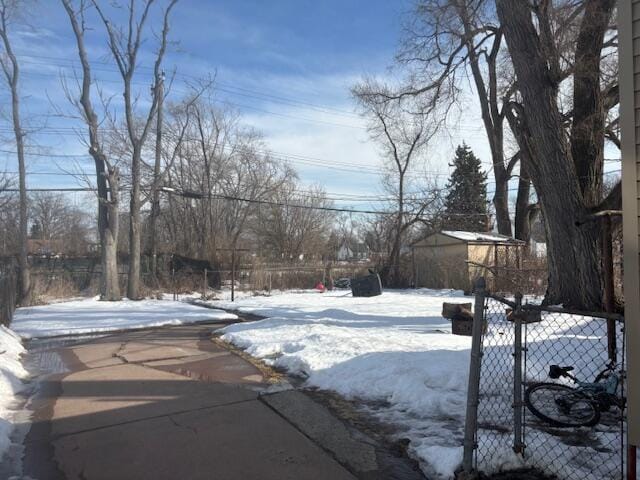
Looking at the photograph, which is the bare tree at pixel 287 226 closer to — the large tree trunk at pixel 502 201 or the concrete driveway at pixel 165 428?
the large tree trunk at pixel 502 201

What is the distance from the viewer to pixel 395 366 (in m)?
7.44

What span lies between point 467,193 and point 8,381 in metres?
48.0

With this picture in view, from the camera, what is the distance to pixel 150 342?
39.5 feet

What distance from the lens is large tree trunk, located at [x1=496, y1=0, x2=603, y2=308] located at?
38.9 ft

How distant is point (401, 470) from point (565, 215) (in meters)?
9.29

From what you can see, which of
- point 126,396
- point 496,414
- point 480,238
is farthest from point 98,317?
point 480,238

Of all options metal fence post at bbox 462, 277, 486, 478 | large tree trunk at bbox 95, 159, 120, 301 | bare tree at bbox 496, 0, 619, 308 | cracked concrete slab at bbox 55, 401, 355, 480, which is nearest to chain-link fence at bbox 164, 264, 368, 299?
large tree trunk at bbox 95, 159, 120, 301

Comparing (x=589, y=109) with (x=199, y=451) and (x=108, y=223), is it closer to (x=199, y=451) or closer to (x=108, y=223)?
(x=199, y=451)

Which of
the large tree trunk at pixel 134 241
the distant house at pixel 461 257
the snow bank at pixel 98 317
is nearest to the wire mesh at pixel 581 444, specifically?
the snow bank at pixel 98 317

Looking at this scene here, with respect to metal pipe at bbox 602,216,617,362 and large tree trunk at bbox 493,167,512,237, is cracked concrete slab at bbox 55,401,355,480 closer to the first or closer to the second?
metal pipe at bbox 602,216,617,362

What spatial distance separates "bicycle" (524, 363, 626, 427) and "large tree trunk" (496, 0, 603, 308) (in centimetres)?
701

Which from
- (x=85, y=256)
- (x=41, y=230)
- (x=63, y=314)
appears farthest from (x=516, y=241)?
(x=41, y=230)

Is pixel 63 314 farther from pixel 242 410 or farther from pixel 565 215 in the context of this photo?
pixel 565 215

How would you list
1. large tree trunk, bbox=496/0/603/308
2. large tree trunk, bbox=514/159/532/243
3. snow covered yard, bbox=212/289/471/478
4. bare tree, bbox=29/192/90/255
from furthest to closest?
bare tree, bbox=29/192/90/255, large tree trunk, bbox=514/159/532/243, large tree trunk, bbox=496/0/603/308, snow covered yard, bbox=212/289/471/478
